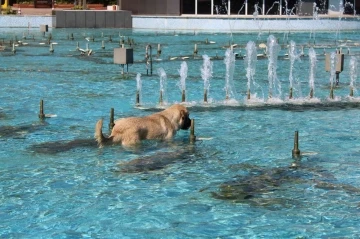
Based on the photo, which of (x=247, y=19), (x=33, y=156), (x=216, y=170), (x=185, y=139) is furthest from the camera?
(x=247, y=19)

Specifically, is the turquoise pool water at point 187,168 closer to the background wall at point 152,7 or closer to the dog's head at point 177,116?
the dog's head at point 177,116

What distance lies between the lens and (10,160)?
559 inches

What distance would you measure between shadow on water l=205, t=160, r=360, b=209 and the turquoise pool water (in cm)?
2

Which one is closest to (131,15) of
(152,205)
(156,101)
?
(156,101)

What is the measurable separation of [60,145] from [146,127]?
6.21 ft

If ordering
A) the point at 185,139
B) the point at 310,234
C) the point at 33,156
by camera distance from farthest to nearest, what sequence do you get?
the point at 185,139
the point at 33,156
the point at 310,234

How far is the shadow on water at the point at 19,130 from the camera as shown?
1647 cm

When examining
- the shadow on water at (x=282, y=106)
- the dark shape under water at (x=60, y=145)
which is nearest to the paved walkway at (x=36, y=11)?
the shadow on water at (x=282, y=106)

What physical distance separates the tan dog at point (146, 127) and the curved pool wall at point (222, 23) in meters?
44.2

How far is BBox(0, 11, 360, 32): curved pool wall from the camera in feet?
196

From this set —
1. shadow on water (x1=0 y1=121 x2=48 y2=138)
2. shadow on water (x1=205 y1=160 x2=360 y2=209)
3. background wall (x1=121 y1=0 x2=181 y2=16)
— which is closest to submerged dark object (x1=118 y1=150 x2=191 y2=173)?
shadow on water (x1=205 y1=160 x2=360 y2=209)

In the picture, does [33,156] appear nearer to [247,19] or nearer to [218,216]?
[218,216]

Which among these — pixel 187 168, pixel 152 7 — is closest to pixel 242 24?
pixel 152 7

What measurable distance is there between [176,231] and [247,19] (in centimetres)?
5193
